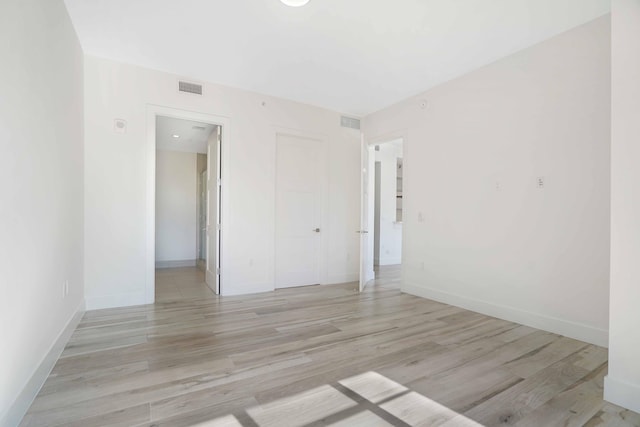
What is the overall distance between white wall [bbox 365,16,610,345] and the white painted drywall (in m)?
2.75

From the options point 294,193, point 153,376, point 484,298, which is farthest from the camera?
point 294,193

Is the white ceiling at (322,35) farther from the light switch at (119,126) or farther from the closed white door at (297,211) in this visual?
the closed white door at (297,211)

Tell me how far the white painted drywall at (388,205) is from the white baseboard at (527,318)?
9.59ft

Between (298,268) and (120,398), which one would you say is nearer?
(120,398)

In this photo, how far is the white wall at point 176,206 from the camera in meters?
7.08

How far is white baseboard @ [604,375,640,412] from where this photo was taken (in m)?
1.79

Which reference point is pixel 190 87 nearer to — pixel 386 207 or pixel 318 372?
pixel 318 372

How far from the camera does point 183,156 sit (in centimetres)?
735

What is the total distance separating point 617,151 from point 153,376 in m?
3.37

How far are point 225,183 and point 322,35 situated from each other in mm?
2320

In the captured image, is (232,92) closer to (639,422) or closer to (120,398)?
(120,398)

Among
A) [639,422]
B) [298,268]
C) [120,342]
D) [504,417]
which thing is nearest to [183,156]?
[298,268]

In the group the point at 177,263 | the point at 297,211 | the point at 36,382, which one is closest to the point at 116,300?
the point at 36,382

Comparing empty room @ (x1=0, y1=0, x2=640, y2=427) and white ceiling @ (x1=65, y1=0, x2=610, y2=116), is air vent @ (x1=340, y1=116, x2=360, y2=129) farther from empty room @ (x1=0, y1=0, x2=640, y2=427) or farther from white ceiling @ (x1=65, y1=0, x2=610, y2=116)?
white ceiling @ (x1=65, y1=0, x2=610, y2=116)
